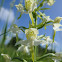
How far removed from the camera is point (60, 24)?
6.77ft

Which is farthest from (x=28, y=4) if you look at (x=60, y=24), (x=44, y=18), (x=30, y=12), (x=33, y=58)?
(x=33, y=58)

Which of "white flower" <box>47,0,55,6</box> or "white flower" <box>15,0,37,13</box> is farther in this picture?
"white flower" <box>47,0,55,6</box>

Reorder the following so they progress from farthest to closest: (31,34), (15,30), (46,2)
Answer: (46,2) → (31,34) → (15,30)

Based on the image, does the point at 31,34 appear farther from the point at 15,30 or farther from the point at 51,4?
the point at 51,4

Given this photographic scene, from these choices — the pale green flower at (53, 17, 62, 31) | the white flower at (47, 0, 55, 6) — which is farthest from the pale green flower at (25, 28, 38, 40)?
the white flower at (47, 0, 55, 6)

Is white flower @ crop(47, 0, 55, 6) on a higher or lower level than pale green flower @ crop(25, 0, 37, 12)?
higher

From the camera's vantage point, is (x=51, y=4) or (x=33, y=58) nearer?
(x=33, y=58)

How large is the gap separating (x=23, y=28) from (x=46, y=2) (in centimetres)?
73

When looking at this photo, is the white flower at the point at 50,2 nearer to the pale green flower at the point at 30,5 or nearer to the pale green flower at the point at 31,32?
the pale green flower at the point at 30,5

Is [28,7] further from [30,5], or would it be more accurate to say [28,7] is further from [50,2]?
[50,2]

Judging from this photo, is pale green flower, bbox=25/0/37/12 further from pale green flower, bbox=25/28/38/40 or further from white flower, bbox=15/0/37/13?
pale green flower, bbox=25/28/38/40

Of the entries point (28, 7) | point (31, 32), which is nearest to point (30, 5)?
point (28, 7)

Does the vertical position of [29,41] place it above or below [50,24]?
below

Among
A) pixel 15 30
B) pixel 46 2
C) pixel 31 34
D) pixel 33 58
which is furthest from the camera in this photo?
pixel 46 2
